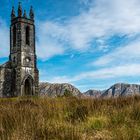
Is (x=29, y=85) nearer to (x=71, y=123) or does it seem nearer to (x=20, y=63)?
(x=20, y=63)

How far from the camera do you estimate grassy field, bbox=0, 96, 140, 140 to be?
520 centimetres

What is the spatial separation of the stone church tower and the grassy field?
41401mm

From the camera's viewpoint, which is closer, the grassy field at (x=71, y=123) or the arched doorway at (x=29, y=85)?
the grassy field at (x=71, y=123)

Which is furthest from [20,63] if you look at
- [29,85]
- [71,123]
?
[71,123]

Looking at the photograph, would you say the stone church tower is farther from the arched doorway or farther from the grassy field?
the grassy field

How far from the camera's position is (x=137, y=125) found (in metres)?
6.34

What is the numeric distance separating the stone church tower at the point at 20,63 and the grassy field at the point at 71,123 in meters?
41.4

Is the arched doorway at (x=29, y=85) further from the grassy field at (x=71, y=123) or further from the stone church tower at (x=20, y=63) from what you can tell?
the grassy field at (x=71, y=123)

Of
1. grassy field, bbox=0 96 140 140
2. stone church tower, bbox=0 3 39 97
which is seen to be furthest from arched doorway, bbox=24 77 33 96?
grassy field, bbox=0 96 140 140

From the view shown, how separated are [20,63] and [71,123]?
4487 centimetres

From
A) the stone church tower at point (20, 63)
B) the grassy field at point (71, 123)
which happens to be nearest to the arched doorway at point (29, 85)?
the stone church tower at point (20, 63)

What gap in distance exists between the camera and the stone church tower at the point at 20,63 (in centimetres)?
4997

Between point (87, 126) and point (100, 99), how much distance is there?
11.0ft

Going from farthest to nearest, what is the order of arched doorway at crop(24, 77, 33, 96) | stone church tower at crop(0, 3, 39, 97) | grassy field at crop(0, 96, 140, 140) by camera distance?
arched doorway at crop(24, 77, 33, 96), stone church tower at crop(0, 3, 39, 97), grassy field at crop(0, 96, 140, 140)
